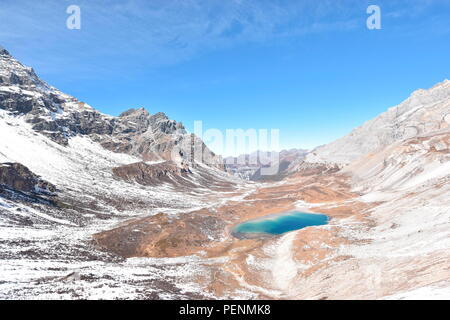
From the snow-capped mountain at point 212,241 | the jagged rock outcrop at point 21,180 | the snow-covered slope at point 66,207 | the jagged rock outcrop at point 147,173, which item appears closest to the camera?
the snow-capped mountain at point 212,241

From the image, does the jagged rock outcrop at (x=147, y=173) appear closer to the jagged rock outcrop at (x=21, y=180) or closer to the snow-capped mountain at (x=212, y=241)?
the snow-capped mountain at (x=212, y=241)

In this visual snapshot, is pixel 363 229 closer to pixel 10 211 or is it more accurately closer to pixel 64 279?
pixel 64 279

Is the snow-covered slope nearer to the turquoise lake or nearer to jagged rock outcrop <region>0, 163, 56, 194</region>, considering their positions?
jagged rock outcrop <region>0, 163, 56, 194</region>

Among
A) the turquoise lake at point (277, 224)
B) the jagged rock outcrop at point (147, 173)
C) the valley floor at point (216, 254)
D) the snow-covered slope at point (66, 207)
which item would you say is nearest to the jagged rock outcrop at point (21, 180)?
the snow-covered slope at point (66, 207)

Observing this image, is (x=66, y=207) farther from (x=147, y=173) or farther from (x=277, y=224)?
(x=147, y=173)

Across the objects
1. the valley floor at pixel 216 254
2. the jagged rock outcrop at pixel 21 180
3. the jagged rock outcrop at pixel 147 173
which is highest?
the jagged rock outcrop at pixel 147 173

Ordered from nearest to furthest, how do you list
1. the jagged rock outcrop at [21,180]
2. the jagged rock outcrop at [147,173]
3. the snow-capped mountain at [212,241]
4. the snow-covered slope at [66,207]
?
1. the snow-capped mountain at [212,241]
2. the snow-covered slope at [66,207]
3. the jagged rock outcrop at [21,180]
4. the jagged rock outcrop at [147,173]

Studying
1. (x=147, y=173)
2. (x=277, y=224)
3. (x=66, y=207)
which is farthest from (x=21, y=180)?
(x=277, y=224)

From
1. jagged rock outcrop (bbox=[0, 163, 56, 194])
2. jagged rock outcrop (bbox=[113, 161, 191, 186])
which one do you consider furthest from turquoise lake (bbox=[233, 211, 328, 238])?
jagged rock outcrop (bbox=[113, 161, 191, 186])
